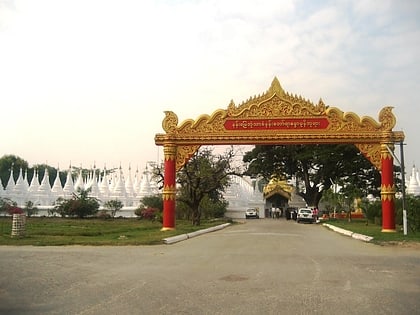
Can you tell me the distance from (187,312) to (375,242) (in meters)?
13.6

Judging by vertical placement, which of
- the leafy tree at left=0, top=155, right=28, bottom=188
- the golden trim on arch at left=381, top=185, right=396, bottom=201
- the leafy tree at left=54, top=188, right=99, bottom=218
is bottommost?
the leafy tree at left=54, top=188, right=99, bottom=218

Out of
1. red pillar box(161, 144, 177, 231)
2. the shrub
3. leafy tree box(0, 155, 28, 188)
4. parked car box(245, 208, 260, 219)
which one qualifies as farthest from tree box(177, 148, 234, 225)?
leafy tree box(0, 155, 28, 188)

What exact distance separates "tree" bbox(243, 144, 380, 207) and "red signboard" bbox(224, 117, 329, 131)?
18.7 m

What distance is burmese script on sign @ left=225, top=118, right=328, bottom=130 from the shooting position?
23000mm

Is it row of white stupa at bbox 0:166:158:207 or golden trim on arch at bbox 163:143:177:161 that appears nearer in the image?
golden trim on arch at bbox 163:143:177:161

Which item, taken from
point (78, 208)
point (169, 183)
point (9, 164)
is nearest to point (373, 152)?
point (169, 183)

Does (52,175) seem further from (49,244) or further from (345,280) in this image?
(345,280)

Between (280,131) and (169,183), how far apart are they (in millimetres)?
6023

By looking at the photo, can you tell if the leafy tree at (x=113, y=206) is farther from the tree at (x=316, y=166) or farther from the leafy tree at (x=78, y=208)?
the tree at (x=316, y=166)

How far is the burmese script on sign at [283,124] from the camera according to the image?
75.5 feet

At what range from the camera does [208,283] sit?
8688mm

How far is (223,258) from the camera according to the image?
1277cm

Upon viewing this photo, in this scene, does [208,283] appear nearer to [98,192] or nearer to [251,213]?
[98,192]

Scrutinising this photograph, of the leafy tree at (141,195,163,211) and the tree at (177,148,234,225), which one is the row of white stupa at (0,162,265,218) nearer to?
the leafy tree at (141,195,163,211)
